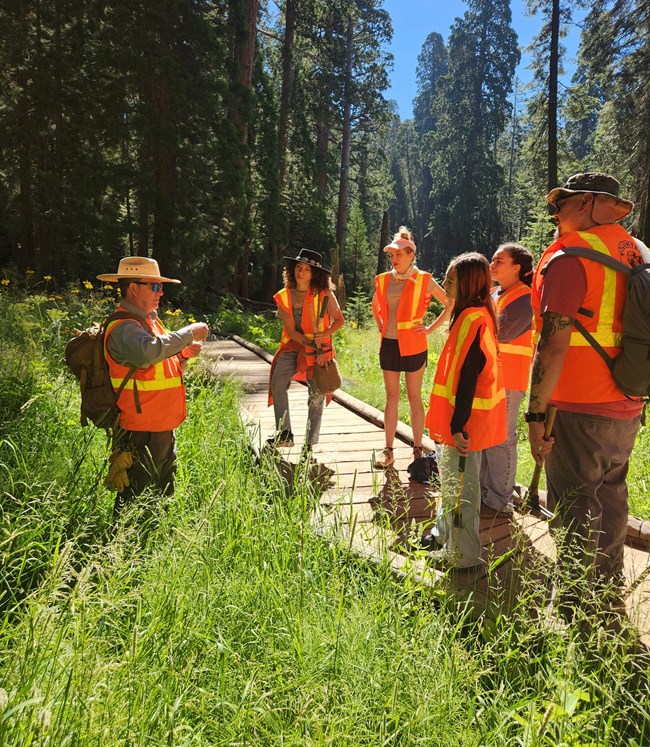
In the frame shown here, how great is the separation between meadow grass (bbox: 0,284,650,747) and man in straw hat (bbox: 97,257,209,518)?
280mm

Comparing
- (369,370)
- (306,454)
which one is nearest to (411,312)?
(306,454)

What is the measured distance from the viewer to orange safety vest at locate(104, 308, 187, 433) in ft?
12.0

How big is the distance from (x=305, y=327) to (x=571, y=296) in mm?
3097

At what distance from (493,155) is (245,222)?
4015 cm

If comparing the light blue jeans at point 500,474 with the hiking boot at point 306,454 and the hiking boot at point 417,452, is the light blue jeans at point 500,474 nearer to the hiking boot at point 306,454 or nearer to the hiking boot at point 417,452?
the hiking boot at point 417,452

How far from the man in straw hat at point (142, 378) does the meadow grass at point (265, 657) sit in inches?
11.0

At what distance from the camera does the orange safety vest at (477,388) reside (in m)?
3.46

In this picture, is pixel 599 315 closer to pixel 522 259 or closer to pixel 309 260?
pixel 522 259

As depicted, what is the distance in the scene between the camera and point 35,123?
1827 cm

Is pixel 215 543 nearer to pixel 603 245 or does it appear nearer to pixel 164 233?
pixel 603 245

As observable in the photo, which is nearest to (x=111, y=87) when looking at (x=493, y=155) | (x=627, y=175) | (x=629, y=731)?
(x=627, y=175)

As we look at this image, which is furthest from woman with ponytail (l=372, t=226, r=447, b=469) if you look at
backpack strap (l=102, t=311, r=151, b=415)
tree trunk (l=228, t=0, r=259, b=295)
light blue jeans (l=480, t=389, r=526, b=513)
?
tree trunk (l=228, t=0, r=259, b=295)

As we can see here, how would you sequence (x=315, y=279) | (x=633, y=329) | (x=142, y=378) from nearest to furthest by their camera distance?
(x=633, y=329) < (x=142, y=378) < (x=315, y=279)

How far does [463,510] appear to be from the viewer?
3453 millimetres
